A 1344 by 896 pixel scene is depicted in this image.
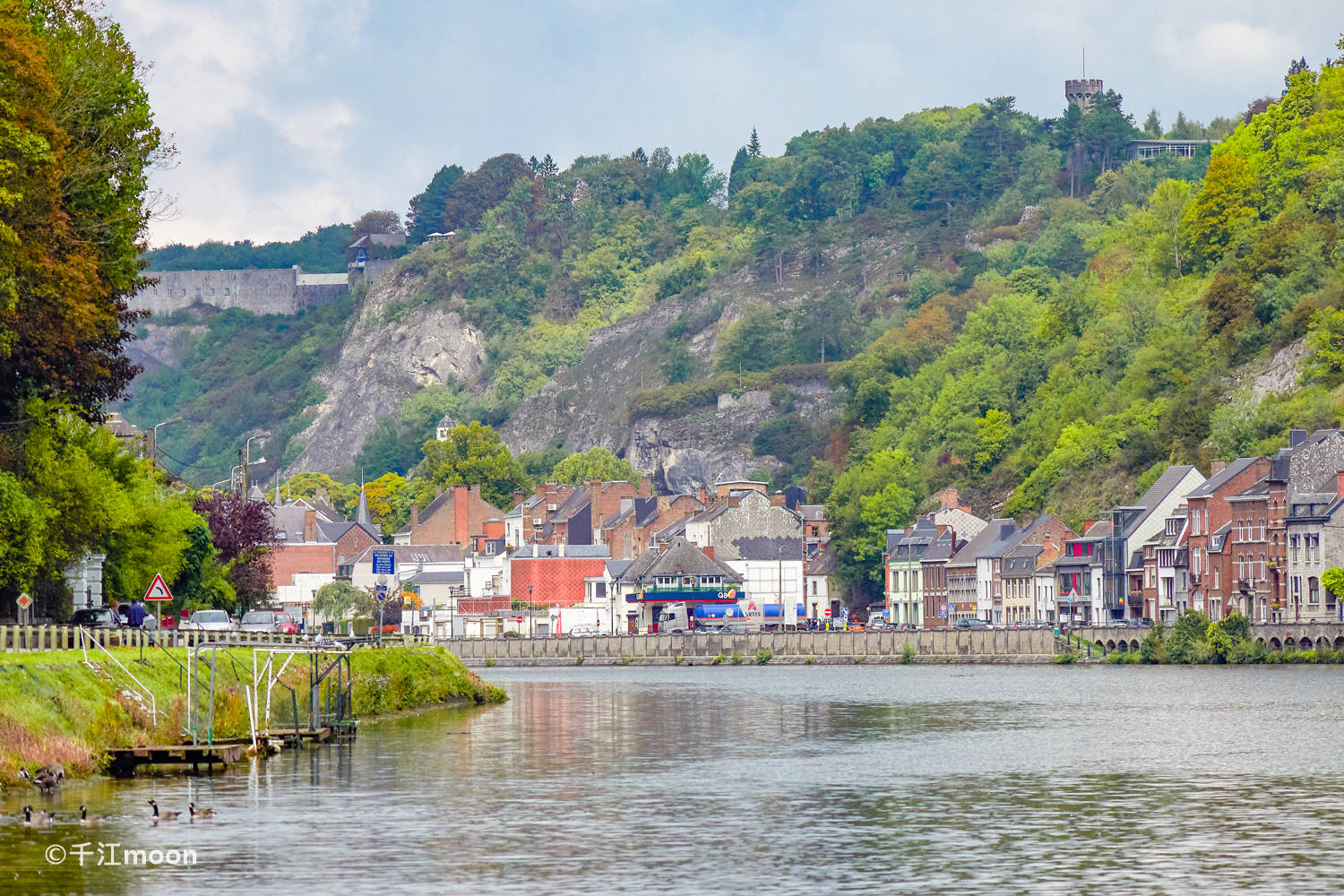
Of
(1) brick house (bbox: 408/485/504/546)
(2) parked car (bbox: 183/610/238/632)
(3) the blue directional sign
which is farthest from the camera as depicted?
(1) brick house (bbox: 408/485/504/546)

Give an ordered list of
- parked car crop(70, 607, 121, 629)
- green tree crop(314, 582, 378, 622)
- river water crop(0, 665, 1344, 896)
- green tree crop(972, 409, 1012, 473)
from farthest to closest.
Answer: green tree crop(972, 409, 1012, 473)
green tree crop(314, 582, 378, 622)
parked car crop(70, 607, 121, 629)
river water crop(0, 665, 1344, 896)

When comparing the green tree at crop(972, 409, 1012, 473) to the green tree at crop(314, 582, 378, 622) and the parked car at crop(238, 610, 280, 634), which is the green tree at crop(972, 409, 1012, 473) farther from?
the parked car at crop(238, 610, 280, 634)

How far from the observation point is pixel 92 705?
43.8m

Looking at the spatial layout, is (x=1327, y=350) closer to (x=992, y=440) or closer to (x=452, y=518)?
(x=992, y=440)

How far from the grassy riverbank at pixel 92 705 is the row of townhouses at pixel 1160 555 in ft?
218

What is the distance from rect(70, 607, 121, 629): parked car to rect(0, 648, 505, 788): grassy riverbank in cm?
368

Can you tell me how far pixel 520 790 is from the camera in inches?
1738

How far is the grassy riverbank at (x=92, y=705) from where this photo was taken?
40062 millimetres

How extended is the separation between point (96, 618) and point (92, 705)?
47.0 feet

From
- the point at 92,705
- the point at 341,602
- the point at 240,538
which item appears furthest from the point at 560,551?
the point at 92,705

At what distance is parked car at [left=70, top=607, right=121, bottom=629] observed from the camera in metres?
57.0

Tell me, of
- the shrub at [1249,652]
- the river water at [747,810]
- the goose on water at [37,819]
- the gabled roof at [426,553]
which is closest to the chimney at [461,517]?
the gabled roof at [426,553]

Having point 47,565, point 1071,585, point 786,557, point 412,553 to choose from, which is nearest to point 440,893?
point 47,565

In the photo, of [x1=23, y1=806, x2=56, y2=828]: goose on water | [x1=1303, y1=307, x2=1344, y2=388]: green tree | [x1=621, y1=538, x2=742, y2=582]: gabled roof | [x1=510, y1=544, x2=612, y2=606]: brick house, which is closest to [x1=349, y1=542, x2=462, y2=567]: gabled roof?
[x1=510, y1=544, x2=612, y2=606]: brick house
